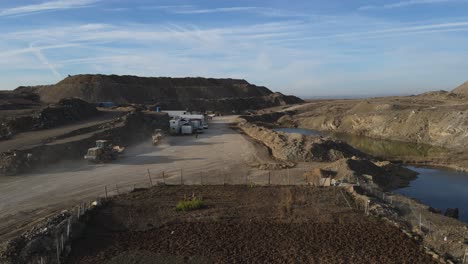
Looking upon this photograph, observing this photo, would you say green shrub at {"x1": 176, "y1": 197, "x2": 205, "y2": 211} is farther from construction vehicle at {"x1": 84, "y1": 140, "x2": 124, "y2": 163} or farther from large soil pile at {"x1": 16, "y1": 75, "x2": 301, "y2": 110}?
large soil pile at {"x1": 16, "y1": 75, "x2": 301, "y2": 110}

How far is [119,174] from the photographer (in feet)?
95.7

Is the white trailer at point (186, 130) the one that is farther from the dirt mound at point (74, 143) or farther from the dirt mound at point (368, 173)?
the dirt mound at point (368, 173)

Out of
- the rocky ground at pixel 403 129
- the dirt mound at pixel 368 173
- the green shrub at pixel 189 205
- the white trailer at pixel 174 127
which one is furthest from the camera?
the white trailer at pixel 174 127

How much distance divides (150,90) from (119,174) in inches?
3604

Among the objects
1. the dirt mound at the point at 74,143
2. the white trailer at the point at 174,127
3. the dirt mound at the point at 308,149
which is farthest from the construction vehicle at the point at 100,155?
the white trailer at the point at 174,127

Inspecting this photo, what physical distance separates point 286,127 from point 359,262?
65.6m

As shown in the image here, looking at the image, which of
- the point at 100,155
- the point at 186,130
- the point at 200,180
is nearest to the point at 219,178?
the point at 200,180

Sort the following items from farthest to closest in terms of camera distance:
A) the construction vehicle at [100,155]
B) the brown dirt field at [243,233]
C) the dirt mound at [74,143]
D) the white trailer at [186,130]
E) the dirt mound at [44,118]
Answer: the white trailer at [186,130] → the dirt mound at [44,118] → the construction vehicle at [100,155] → the dirt mound at [74,143] → the brown dirt field at [243,233]

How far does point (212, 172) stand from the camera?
30.4m

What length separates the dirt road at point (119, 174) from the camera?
2139 centimetres

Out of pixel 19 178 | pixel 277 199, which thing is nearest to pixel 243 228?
pixel 277 199

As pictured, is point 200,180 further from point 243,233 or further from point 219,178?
point 243,233

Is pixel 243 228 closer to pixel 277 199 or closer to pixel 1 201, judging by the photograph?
pixel 277 199

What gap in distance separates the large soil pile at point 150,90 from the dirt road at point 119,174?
62.4 meters
